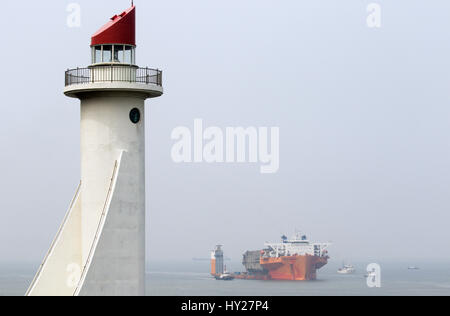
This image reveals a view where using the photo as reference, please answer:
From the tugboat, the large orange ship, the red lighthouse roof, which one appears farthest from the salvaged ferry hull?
the red lighthouse roof

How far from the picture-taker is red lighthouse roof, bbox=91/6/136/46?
25.7 m

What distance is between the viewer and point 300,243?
160 meters

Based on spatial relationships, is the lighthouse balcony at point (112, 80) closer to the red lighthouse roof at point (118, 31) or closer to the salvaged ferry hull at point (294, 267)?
the red lighthouse roof at point (118, 31)

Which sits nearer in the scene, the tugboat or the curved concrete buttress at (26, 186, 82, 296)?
the curved concrete buttress at (26, 186, 82, 296)

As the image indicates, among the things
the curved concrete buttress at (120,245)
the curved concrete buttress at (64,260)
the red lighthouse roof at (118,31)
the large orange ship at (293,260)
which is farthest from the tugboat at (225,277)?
the red lighthouse roof at (118,31)

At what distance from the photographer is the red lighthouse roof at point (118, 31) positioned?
2566 cm

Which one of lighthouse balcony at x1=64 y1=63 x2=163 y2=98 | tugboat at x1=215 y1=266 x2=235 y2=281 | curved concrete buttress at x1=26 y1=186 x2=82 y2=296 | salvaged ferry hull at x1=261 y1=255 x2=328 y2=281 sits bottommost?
tugboat at x1=215 y1=266 x2=235 y2=281

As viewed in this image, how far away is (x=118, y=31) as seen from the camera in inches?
1011

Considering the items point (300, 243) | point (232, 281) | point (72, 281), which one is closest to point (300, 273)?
point (300, 243)

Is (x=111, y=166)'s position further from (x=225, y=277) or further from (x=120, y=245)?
(x=225, y=277)

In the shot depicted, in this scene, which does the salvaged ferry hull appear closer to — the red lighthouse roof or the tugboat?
the tugboat

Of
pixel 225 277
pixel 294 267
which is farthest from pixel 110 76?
pixel 225 277
